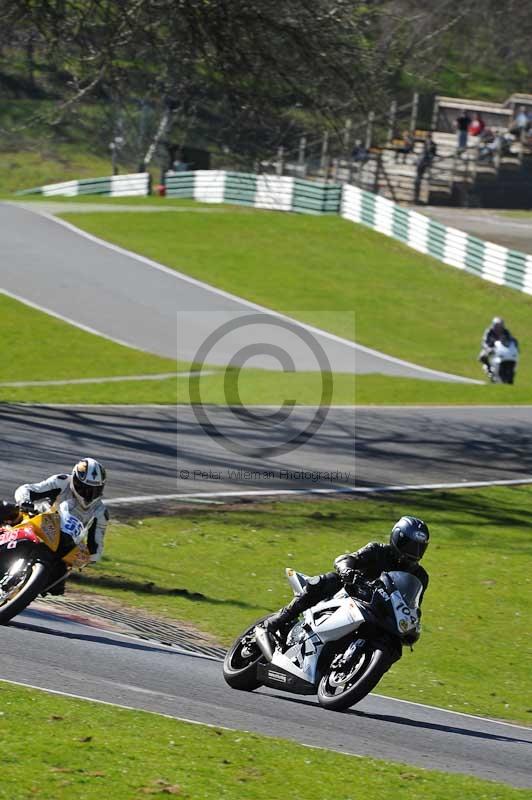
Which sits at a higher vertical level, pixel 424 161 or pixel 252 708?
pixel 424 161

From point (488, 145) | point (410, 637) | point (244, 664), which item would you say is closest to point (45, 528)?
point (244, 664)

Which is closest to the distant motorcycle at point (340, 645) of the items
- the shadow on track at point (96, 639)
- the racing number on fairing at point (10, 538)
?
the shadow on track at point (96, 639)

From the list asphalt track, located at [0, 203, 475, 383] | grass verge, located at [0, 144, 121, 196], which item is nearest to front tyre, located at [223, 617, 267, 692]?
asphalt track, located at [0, 203, 475, 383]

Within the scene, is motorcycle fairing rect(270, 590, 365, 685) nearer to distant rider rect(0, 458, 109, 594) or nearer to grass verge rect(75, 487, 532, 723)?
grass verge rect(75, 487, 532, 723)

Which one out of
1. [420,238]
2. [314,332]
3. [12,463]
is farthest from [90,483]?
[420,238]

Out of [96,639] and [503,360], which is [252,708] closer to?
[96,639]

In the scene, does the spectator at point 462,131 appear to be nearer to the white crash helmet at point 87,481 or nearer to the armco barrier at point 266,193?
the armco barrier at point 266,193

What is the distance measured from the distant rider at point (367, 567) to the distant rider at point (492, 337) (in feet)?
65.3

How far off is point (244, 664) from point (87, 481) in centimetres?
229

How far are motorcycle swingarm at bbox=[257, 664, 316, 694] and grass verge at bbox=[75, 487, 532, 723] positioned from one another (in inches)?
79.5

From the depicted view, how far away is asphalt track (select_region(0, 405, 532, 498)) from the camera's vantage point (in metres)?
19.1

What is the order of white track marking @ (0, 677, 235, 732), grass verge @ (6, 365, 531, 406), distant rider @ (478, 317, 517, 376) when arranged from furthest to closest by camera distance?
distant rider @ (478, 317, 517, 376)
grass verge @ (6, 365, 531, 406)
white track marking @ (0, 677, 235, 732)

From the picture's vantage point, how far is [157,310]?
34.5 m

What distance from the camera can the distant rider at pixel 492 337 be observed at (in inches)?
1143
